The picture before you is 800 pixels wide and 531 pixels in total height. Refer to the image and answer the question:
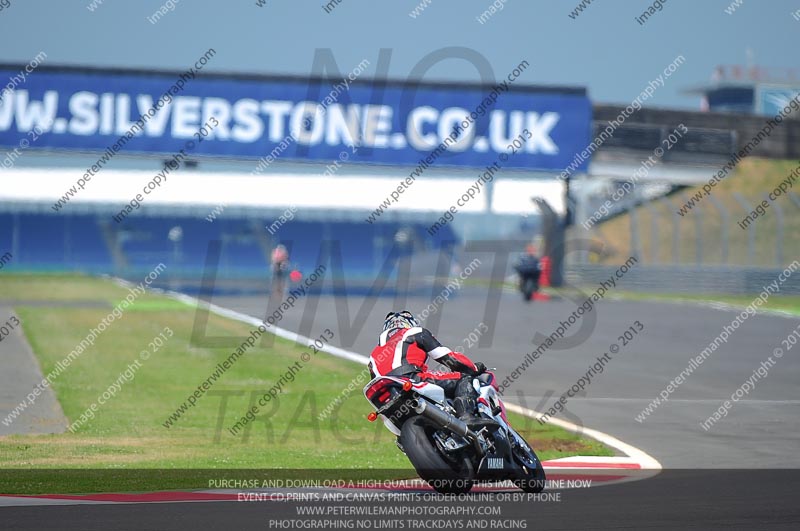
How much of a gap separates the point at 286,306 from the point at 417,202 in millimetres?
23618

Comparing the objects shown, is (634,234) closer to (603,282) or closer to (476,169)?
(603,282)

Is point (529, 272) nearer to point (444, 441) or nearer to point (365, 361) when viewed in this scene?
point (365, 361)

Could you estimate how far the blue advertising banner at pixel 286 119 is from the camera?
1588 inches

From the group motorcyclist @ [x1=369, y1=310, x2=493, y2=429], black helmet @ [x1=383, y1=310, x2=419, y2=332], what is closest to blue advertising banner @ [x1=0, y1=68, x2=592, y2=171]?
black helmet @ [x1=383, y1=310, x2=419, y2=332]

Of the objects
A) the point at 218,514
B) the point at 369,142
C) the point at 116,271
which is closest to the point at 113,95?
the point at 369,142

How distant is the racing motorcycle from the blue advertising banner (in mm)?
32700

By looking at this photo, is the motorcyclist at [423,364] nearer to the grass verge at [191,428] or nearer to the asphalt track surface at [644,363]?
the grass verge at [191,428]

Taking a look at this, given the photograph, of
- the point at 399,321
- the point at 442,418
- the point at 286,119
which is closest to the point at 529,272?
the point at 286,119

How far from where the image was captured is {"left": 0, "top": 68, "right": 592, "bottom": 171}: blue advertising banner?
40.3 meters

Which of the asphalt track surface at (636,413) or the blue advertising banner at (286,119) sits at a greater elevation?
the blue advertising banner at (286,119)

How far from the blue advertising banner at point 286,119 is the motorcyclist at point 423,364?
32.3 m

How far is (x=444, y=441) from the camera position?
333 inches

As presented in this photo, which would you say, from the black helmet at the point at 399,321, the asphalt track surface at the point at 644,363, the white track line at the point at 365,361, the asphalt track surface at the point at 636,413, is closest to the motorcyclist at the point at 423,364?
the black helmet at the point at 399,321

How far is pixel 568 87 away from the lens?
43.0 meters
